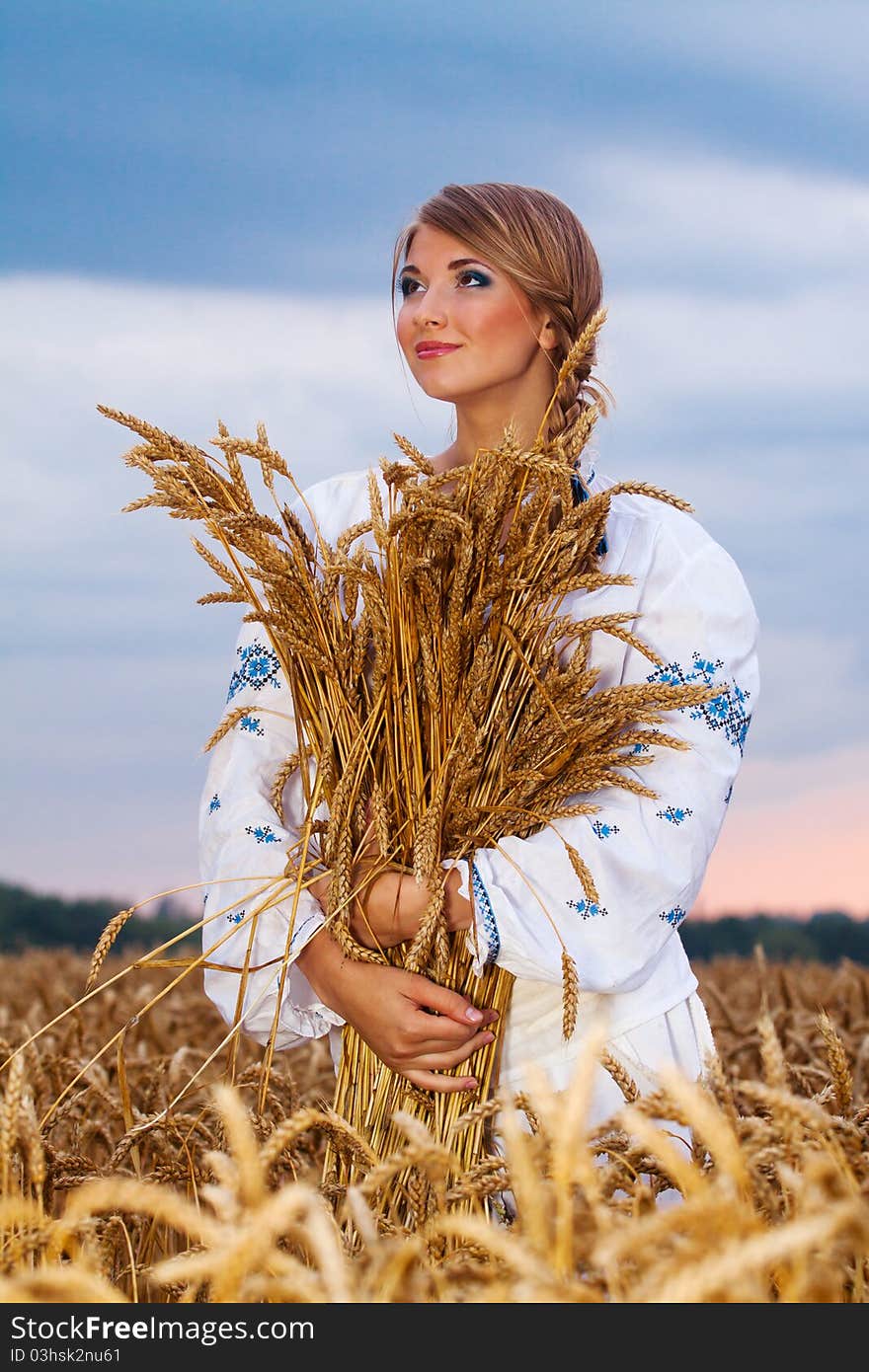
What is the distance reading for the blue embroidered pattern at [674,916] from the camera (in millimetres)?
2191

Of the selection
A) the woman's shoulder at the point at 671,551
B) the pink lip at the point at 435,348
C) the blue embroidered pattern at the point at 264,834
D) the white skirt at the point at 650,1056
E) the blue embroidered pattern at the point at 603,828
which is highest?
the pink lip at the point at 435,348

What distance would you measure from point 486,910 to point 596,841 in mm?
227

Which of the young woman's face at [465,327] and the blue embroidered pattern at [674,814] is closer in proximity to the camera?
the blue embroidered pattern at [674,814]

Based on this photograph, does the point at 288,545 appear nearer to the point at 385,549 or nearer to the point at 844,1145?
the point at 385,549

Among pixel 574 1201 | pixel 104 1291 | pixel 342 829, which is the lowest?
pixel 574 1201

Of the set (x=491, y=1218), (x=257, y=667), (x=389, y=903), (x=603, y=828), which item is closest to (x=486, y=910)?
(x=389, y=903)

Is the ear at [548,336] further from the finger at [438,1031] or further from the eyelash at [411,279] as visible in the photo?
the finger at [438,1031]

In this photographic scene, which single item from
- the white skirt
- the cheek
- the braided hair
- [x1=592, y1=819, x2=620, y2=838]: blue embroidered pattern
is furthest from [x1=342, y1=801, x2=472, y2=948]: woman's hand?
the cheek

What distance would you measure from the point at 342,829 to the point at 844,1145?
2.72 ft

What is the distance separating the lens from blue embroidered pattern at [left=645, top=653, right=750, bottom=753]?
7.45 feet

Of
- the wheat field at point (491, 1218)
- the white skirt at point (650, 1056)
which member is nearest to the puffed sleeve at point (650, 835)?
the white skirt at point (650, 1056)

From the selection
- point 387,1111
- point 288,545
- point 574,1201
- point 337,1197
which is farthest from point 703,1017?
point 288,545

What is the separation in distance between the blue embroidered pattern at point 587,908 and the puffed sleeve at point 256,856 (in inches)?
15.4
